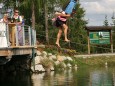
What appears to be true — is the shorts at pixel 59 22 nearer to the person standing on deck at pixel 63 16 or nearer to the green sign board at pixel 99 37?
the person standing on deck at pixel 63 16

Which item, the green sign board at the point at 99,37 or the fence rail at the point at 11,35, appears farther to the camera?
the green sign board at the point at 99,37

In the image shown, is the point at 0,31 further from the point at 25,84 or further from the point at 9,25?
the point at 25,84

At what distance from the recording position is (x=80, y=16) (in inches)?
2498

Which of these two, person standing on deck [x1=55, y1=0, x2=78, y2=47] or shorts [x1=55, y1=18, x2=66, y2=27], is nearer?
person standing on deck [x1=55, y1=0, x2=78, y2=47]

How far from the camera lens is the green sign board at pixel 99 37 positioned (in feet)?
157

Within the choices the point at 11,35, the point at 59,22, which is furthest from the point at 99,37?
the point at 59,22

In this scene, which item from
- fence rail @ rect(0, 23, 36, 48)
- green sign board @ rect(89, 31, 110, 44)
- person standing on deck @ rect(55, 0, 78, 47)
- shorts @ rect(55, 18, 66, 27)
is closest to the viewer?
person standing on deck @ rect(55, 0, 78, 47)

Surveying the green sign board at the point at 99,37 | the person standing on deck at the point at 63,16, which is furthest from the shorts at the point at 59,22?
the green sign board at the point at 99,37

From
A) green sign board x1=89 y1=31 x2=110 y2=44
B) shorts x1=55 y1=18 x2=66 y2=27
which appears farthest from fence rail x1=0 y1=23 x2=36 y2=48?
green sign board x1=89 y1=31 x2=110 y2=44

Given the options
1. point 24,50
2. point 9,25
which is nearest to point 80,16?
point 24,50

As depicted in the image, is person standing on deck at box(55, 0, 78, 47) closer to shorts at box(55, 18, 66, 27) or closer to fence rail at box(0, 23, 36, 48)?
shorts at box(55, 18, 66, 27)

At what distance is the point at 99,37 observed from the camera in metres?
47.8

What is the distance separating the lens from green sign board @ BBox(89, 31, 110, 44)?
1879 inches

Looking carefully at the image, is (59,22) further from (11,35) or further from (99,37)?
(99,37)
